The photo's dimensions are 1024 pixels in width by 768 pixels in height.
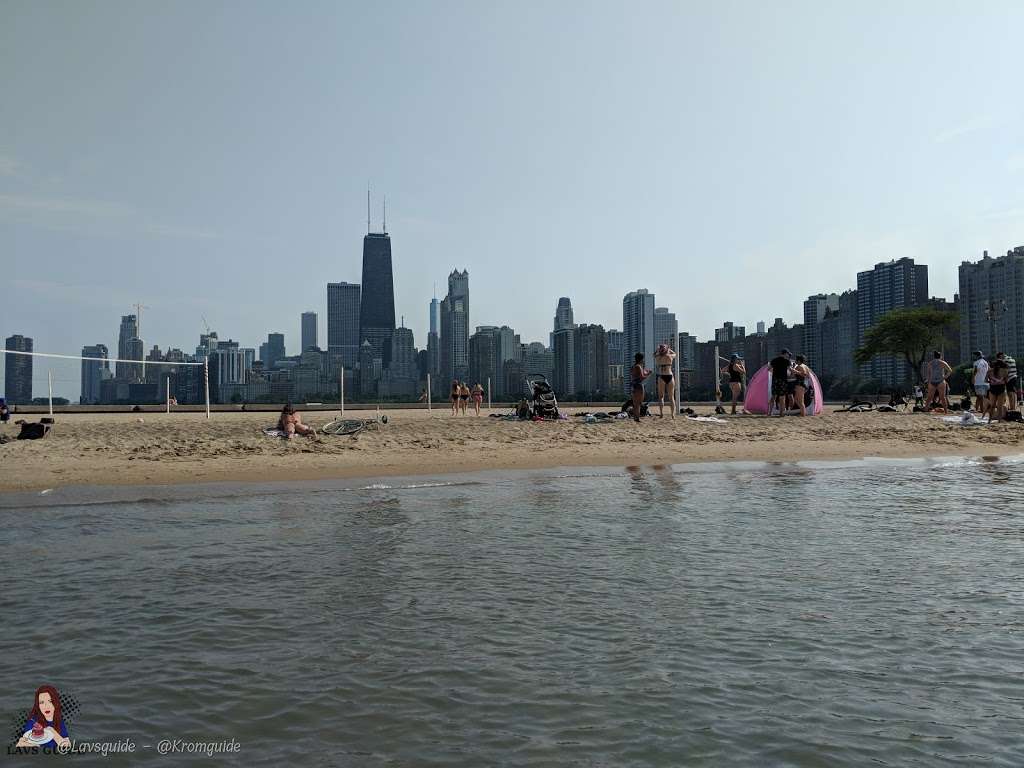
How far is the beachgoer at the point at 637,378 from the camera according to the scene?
18514 millimetres

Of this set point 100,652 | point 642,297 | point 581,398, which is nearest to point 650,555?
point 100,652

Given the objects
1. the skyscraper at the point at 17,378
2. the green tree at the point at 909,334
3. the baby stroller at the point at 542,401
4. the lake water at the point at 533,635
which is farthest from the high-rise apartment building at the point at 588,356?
the lake water at the point at 533,635

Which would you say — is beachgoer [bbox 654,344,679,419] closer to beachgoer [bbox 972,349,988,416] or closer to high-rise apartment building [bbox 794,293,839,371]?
beachgoer [bbox 972,349,988,416]

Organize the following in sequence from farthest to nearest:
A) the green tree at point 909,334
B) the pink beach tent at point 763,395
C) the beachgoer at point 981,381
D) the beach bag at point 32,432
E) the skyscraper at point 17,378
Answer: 1. the green tree at point 909,334
2. the skyscraper at point 17,378
3. the pink beach tent at point 763,395
4. the beachgoer at point 981,381
5. the beach bag at point 32,432

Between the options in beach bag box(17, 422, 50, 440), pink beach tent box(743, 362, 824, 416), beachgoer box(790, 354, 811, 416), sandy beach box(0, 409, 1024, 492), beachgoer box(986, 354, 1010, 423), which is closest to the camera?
sandy beach box(0, 409, 1024, 492)

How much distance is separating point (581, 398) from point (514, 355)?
32.5 meters

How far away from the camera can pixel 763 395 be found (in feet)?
73.7

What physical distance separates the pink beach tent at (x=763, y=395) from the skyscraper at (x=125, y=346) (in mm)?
32275

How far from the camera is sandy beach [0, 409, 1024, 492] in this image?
473 inches

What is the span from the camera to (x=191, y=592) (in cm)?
501

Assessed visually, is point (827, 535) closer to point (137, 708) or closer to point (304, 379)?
point (137, 708)

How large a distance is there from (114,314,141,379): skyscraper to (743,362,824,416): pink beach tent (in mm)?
32275

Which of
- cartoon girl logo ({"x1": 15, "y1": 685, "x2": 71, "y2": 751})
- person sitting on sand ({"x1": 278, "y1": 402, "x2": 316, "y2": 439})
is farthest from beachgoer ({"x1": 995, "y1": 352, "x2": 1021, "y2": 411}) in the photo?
cartoon girl logo ({"x1": 15, "y1": 685, "x2": 71, "y2": 751})

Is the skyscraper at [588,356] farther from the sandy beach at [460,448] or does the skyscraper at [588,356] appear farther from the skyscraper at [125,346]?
the sandy beach at [460,448]
